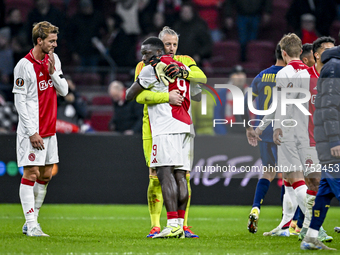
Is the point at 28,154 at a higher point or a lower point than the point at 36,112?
lower

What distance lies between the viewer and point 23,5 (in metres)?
15.3

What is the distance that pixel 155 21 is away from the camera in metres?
14.0

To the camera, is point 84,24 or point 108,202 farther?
point 84,24

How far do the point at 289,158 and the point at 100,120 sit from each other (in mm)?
6998

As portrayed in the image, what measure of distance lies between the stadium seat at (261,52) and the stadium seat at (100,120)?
4124 millimetres

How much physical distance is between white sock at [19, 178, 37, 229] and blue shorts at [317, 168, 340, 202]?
9.66ft

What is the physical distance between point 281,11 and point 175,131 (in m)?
10.5

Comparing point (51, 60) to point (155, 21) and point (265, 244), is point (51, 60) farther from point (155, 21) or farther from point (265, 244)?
point (155, 21)

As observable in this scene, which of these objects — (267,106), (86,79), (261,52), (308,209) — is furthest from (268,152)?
(261,52)

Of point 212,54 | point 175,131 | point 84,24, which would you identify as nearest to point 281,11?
point 212,54

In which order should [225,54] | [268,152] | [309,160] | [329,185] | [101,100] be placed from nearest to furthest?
[329,185] < [309,160] < [268,152] < [101,100] < [225,54]

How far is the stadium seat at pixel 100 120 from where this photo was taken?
40.5 feet

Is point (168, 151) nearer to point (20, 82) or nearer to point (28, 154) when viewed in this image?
point (28, 154)

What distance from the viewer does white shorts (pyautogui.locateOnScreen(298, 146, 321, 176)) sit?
5816 mm
